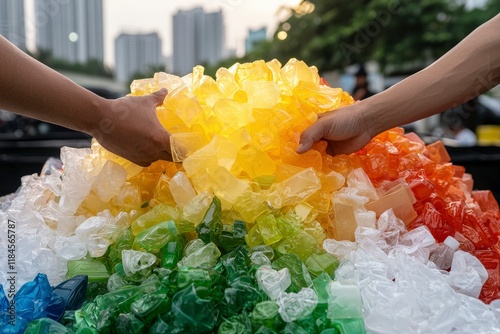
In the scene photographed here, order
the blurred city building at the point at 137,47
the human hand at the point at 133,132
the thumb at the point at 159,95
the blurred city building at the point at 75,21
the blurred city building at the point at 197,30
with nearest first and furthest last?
1. the human hand at the point at 133,132
2. the thumb at the point at 159,95
3. the blurred city building at the point at 75,21
4. the blurred city building at the point at 197,30
5. the blurred city building at the point at 137,47

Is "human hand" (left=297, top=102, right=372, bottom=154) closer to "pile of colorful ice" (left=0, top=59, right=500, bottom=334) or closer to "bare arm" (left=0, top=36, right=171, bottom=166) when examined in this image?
"pile of colorful ice" (left=0, top=59, right=500, bottom=334)

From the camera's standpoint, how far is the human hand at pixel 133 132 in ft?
3.65

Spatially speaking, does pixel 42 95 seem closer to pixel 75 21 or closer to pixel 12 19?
pixel 12 19

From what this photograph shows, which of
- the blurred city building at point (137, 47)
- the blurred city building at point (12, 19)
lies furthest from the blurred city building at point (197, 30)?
the blurred city building at point (137, 47)

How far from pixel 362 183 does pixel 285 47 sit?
1432cm

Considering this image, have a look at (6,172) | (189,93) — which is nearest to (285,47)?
(6,172)

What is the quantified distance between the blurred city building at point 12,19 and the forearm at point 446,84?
4591 millimetres

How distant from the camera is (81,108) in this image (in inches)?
41.6

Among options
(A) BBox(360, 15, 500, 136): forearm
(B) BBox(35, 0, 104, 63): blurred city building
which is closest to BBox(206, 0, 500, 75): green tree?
(B) BBox(35, 0, 104, 63): blurred city building

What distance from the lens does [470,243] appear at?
3.65 feet

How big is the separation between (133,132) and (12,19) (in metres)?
4.81

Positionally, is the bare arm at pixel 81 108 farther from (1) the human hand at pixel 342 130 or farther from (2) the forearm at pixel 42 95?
(1) the human hand at pixel 342 130

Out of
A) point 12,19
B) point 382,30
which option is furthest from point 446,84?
point 382,30

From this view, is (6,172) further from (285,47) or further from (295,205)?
(285,47)
